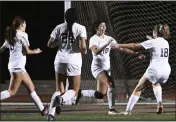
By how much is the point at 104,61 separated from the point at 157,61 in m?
1.00

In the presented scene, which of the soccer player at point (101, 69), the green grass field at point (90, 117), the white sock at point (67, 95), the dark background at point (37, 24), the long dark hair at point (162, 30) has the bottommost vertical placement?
the green grass field at point (90, 117)

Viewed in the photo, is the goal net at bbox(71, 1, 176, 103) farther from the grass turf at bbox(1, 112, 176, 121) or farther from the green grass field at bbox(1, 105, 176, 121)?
the grass turf at bbox(1, 112, 176, 121)

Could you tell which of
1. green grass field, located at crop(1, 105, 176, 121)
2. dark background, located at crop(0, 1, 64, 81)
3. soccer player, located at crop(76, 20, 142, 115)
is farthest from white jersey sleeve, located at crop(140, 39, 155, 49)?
dark background, located at crop(0, 1, 64, 81)

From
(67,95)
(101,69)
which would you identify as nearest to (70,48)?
(67,95)

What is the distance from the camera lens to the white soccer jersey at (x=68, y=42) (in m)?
10.4

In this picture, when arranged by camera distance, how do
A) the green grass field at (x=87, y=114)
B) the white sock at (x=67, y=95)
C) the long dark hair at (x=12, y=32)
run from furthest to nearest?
the long dark hair at (x=12, y=32)
the green grass field at (x=87, y=114)
the white sock at (x=67, y=95)

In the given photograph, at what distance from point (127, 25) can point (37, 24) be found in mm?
5923

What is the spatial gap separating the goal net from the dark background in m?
4.45

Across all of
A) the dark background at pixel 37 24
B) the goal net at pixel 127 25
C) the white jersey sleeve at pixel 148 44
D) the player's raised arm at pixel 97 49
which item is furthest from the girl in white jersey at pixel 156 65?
the dark background at pixel 37 24

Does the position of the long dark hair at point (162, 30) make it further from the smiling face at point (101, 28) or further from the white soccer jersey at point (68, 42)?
the white soccer jersey at point (68, 42)

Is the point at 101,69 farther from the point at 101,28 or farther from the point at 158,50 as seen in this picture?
the point at 158,50

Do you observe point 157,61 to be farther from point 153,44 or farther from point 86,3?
point 86,3

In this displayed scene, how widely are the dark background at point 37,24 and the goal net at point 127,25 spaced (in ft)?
14.6

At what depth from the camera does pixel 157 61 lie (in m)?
12.3
